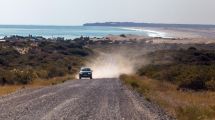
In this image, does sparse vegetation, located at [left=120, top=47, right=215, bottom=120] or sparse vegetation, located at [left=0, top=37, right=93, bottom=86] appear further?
sparse vegetation, located at [left=0, top=37, right=93, bottom=86]

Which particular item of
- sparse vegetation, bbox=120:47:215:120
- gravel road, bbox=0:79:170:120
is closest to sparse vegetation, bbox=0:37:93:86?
sparse vegetation, bbox=120:47:215:120

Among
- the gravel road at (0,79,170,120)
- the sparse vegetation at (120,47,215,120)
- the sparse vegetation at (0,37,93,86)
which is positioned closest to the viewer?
the gravel road at (0,79,170,120)

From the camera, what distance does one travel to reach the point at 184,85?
4372 cm

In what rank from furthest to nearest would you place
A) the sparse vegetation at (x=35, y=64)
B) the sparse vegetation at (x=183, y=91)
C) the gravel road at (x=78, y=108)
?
the sparse vegetation at (x=35, y=64)
the sparse vegetation at (x=183, y=91)
the gravel road at (x=78, y=108)

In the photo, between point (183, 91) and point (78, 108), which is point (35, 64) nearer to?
point (183, 91)

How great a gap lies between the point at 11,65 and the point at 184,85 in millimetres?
33222

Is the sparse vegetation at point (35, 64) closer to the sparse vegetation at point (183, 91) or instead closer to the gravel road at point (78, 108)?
the sparse vegetation at point (183, 91)

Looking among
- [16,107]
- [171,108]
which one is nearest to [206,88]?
[171,108]

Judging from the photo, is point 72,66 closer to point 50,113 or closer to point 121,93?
point 121,93

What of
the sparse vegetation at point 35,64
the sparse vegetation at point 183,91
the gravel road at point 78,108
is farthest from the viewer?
the sparse vegetation at point 35,64

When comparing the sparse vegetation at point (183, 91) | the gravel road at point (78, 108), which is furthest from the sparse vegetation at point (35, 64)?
the gravel road at point (78, 108)

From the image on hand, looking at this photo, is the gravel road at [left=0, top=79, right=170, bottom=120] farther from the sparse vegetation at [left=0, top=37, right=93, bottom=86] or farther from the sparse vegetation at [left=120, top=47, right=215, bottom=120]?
the sparse vegetation at [left=0, top=37, right=93, bottom=86]

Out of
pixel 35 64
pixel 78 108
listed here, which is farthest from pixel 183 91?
pixel 35 64

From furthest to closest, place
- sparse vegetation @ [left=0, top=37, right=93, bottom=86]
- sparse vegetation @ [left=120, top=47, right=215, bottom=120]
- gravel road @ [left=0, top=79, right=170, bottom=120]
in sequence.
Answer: sparse vegetation @ [left=0, top=37, right=93, bottom=86]
sparse vegetation @ [left=120, top=47, right=215, bottom=120]
gravel road @ [left=0, top=79, right=170, bottom=120]
